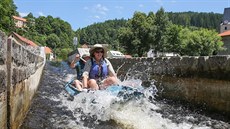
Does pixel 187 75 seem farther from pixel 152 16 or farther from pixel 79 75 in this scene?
pixel 152 16

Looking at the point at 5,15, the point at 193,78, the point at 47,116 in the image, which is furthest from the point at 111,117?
the point at 5,15

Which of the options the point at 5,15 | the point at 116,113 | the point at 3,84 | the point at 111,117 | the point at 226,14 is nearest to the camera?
the point at 3,84

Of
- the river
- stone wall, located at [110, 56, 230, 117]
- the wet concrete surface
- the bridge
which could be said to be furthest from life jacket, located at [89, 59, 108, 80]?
stone wall, located at [110, 56, 230, 117]

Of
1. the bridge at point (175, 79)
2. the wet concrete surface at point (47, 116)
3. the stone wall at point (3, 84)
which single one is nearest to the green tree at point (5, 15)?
the bridge at point (175, 79)

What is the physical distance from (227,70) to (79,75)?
592cm

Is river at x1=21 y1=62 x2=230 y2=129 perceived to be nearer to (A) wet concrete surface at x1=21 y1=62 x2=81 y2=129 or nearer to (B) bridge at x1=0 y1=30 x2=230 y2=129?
(A) wet concrete surface at x1=21 y1=62 x2=81 y2=129

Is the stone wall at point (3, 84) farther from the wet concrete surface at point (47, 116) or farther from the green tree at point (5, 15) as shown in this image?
the green tree at point (5, 15)

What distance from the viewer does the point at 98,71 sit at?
36.6ft

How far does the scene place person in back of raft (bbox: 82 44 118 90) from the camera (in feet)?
35.5

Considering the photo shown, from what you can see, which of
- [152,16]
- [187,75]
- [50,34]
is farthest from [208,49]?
[50,34]

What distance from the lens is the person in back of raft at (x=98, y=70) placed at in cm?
1083

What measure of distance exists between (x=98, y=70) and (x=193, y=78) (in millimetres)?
3642

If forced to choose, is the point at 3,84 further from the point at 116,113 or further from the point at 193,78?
the point at 193,78

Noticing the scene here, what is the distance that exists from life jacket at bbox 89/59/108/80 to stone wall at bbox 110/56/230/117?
338 centimetres
